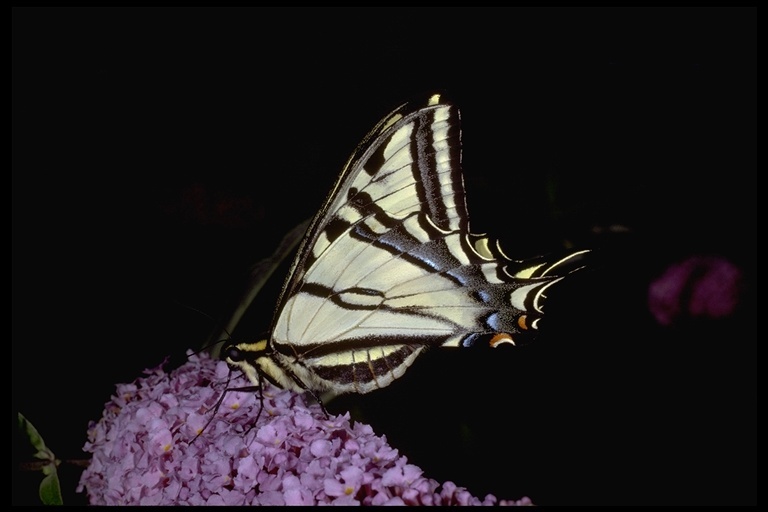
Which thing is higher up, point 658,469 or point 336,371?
point 336,371

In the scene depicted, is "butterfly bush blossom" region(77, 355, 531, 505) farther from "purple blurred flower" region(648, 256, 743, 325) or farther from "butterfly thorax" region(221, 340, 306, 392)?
"purple blurred flower" region(648, 256, 743, 325)

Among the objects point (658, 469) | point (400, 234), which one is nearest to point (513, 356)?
point (658, 469)

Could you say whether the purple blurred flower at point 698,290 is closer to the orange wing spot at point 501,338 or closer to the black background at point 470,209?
the black background at point 470,209

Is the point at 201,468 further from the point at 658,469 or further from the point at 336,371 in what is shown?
the point at 658,469

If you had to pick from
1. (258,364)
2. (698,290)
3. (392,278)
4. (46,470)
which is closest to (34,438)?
(46,470)

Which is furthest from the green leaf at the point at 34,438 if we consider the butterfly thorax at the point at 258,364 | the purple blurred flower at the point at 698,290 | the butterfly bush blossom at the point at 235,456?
the purple blurred flower at the point at 698,290
